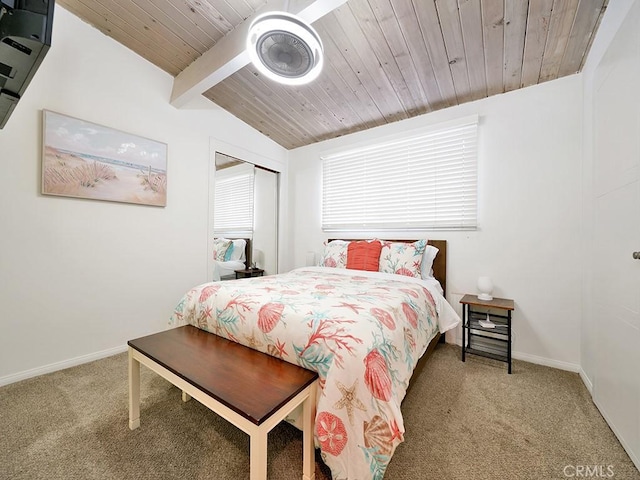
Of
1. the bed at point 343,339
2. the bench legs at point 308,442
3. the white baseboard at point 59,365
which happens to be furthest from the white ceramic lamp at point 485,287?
the white baseboard at point 59,365

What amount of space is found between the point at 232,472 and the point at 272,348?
53cm

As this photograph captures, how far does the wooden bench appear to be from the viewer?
2.92 feet

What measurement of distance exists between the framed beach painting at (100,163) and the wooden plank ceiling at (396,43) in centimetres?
87

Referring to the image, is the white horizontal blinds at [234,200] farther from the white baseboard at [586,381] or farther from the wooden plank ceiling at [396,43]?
the white baseboard at [586,381]

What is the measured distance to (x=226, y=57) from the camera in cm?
211

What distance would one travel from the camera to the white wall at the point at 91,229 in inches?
72.6

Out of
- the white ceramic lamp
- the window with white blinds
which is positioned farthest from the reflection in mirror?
the white ceramic lamp

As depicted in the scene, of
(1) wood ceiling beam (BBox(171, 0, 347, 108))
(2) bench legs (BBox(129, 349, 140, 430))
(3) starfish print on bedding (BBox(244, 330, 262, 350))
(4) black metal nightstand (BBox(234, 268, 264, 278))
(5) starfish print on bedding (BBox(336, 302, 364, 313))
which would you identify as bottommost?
(2) bench legs (BBox(129, 349, 140, 430))

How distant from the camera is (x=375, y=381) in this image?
1.01 meters

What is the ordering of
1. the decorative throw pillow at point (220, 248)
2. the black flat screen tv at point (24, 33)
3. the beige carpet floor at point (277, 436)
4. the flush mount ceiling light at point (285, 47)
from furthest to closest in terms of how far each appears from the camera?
the decorative throw pillow at point (220, 248) < the flush mount ceiling light at point (285, 47) < the beige carpet floor at point (277, 436) < the black flat screen tv at point (24, 33)

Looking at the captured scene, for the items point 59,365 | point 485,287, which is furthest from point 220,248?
point 485,287

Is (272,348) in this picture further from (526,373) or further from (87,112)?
(87,112)

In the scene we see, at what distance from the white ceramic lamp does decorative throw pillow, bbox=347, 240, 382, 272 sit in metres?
0.93

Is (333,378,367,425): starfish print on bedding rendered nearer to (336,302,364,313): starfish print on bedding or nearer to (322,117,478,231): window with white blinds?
(336,302,364,313): starfish print on bedding
